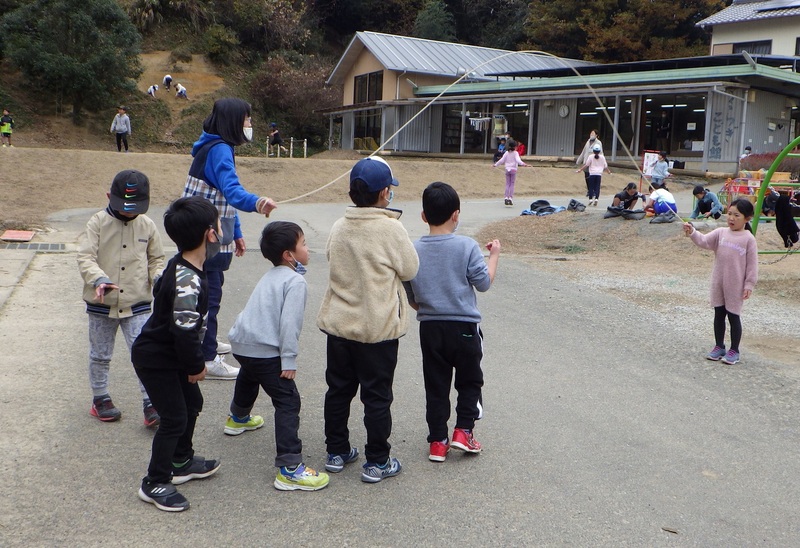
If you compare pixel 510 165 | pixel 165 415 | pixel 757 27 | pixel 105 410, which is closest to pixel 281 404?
pixel 165 415

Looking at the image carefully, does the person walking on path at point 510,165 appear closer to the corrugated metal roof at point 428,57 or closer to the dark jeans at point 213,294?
the dark jeans at point 213,294

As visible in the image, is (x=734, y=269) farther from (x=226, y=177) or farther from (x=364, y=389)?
(x=226, y=177)

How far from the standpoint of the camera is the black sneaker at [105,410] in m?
4.28

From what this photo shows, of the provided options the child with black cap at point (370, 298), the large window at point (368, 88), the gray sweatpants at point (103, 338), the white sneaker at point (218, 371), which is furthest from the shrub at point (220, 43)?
the child with black cap at point (370, 298)

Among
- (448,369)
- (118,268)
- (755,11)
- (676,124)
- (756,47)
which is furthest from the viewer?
(756,47)

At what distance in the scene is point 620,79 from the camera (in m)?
28.1

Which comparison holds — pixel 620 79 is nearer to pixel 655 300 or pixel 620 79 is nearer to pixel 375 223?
pixel 655 300

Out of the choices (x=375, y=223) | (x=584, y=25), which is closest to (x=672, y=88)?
(x=584, y=25)

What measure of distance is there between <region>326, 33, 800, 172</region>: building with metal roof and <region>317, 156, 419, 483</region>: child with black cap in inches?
659

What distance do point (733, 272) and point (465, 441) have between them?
3151mm

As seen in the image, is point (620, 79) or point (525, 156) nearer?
point (620, 79)

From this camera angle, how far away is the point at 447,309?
392 cm

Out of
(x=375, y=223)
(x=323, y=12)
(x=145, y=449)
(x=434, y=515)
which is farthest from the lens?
(x=323, y=12)

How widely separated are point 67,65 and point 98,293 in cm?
3328
